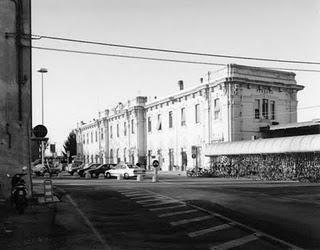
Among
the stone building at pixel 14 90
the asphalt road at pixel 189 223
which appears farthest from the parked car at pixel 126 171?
the asphalt road at pixel 189 223

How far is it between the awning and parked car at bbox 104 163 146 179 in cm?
788

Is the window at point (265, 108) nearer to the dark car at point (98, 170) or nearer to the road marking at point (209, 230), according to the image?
the dark car at point (98, 170)

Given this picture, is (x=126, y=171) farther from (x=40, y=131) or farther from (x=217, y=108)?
(x=40, y=131)

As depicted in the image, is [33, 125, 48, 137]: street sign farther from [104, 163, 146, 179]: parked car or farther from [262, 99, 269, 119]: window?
[262, 99, 269, 119]: window

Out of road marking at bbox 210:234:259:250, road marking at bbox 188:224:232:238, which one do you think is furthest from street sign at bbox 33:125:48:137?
road marking at bbox 210:234:259:250

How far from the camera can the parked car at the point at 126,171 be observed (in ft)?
150

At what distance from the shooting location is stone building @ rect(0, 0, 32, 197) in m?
19.9

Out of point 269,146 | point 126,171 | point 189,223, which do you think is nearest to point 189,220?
point 189,223

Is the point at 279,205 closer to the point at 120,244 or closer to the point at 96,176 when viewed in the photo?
the point at 120,244

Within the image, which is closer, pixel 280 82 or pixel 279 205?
pixel 279 205

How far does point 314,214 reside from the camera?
15039 mm

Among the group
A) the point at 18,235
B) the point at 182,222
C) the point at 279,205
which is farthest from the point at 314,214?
the point at 18,235

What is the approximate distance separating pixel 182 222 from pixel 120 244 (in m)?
3.47

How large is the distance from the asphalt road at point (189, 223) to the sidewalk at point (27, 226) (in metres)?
0.31
